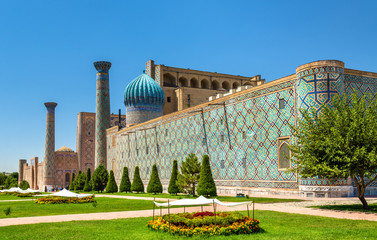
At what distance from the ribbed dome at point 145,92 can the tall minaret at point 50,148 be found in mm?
19041

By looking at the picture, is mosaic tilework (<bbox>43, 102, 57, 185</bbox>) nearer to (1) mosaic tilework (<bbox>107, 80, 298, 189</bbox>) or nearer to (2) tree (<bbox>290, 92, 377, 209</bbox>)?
(1) mosaic tilework (<bbox>107, 80, 298, 189</bbox>)

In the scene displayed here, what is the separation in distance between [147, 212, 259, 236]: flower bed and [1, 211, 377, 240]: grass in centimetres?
22

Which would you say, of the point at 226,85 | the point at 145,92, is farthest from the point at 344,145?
the point at 226,85

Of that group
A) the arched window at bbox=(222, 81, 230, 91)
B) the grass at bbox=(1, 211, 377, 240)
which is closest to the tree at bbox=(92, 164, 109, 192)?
the arched window at bbox=(222, 81, 230, 91)

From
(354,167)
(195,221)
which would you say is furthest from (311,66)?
(195,221)

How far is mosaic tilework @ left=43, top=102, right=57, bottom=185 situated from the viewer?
58.8 m

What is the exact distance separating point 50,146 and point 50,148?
0.28 metres

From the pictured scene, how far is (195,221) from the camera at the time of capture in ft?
32.5

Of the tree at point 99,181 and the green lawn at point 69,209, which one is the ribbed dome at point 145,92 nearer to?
the tree at point 99,181

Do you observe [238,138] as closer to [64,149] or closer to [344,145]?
[344,145]

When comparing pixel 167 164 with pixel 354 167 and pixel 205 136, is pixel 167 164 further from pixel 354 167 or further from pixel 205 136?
pixel 354 167

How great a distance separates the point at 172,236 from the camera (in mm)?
9656

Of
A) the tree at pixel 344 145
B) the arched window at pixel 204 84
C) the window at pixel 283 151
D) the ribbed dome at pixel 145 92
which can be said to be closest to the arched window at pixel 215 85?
the arched window at pixel 204 84

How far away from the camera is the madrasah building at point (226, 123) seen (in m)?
21.4
